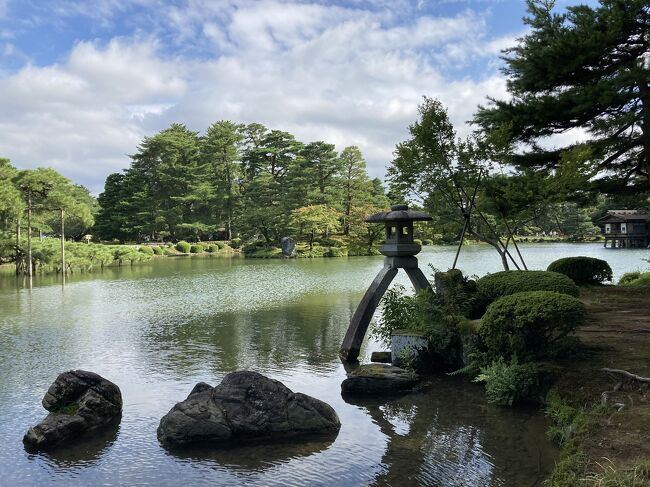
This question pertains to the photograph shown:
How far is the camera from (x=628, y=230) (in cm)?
4403

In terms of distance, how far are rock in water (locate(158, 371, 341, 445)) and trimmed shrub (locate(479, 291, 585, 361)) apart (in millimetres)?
2200

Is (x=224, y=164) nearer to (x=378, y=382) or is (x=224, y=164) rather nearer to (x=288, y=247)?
(x=288, y=247)

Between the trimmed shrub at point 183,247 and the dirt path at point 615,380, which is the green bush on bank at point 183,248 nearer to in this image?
the trimmed shrub at point 183,247

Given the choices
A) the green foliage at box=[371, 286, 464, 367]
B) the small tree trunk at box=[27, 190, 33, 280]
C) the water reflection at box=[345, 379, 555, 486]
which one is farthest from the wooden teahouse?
the water reflection at box=[345, 379, 555, 486]

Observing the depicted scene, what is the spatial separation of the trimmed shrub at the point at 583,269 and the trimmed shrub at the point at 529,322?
6604mm

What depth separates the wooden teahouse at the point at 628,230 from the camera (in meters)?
43.6

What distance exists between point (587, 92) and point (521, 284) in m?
4.46

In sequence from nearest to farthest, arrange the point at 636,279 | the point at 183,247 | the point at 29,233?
the point at 636,279
the point at 29,233
the point at 183,247

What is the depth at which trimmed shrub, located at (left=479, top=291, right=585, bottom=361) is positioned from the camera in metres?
5.66

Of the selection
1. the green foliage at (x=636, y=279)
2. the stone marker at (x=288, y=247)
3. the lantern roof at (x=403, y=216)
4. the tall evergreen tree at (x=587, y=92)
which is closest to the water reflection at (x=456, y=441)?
the lantern roof at (x=403, y=216)

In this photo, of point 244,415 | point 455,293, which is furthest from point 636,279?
point 244,415

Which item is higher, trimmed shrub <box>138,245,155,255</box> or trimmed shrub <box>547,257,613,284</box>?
trimmed shrub <box>138,245,155,255</box>

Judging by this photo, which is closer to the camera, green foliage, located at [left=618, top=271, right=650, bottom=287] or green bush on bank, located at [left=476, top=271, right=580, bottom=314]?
green bush on bank, located at [left=476, top=271, right=580, bottom=314]

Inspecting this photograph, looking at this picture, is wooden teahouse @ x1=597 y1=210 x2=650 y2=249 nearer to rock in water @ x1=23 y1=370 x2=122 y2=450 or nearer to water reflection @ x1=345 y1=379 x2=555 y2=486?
water reflection @ x1=345 y1=379 x2=555 y2=486
